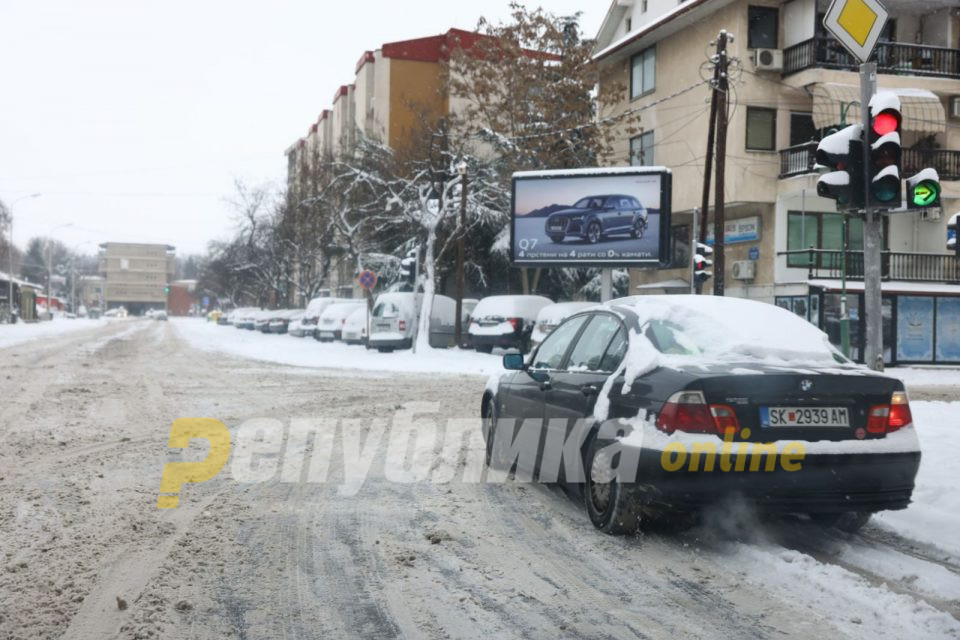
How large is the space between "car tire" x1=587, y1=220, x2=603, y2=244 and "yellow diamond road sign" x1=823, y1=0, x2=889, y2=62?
55.5 feet

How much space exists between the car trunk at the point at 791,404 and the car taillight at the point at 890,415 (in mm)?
47

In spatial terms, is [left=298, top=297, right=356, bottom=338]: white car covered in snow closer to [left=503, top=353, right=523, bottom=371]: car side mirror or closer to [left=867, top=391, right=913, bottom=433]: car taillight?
[left=503, top=353, right=523, bottom=371]: car side mirror

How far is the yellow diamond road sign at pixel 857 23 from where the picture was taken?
7969 mm

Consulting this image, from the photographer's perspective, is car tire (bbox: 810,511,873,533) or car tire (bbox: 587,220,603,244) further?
car tire (bbox: 587,220,603,244)

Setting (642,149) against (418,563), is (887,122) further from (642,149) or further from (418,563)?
(642,149)

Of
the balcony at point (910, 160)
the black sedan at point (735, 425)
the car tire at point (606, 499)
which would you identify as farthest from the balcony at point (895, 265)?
the car tire at point (606, 499)

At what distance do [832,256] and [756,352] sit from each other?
989 inches

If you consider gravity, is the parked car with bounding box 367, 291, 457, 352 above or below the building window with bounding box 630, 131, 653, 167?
below

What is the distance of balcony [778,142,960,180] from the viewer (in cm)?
2756

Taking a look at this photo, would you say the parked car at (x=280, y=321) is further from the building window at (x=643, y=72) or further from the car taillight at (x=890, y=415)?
the car taillight at (x=890, y=415)

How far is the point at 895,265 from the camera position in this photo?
2888 cm

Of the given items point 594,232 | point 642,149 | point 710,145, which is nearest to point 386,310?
point 594,232

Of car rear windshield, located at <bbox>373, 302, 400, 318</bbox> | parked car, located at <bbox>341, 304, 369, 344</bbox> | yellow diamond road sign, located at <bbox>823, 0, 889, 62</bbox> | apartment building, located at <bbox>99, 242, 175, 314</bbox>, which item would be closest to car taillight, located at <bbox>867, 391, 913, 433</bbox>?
yellow diamond road sign, located at <bbox>823, 0, 889, 62</bbox>

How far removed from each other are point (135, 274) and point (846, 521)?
562 ft
